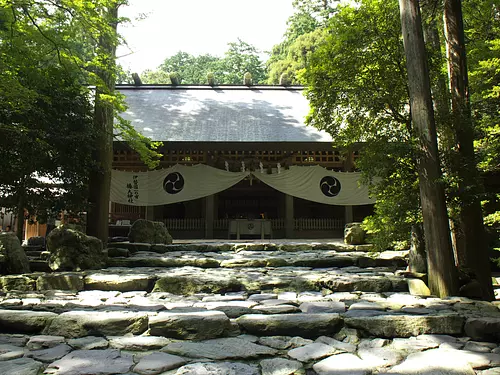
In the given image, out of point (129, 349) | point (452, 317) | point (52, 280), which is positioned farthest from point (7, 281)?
point (452, 317)

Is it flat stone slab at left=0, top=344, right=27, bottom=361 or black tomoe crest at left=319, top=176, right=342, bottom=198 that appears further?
black tomoe crest at left=319, top=176, right=342, bottom=198

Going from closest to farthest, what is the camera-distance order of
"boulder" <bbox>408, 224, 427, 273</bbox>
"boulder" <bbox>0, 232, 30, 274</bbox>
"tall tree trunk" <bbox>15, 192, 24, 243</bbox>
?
"boulder" <bbox>408, 224, 427, 273</bbox>, "boulder" <bbox>0, 232, 30, 274</bbox>, "tall tree trunk" <bbox>15, 192, 24, 243</bbox>

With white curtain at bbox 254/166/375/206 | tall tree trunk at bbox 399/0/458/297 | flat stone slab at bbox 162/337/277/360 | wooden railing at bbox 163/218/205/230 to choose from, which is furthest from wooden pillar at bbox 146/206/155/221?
flat stone slab at bbox 162/337/277/360

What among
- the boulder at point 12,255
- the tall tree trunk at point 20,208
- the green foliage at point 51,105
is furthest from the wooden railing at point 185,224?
the boulder at point 12,255

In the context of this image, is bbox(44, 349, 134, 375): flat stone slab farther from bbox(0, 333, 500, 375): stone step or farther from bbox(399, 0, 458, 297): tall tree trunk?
bbox(399, 0, 458, 297): tall tree trunk

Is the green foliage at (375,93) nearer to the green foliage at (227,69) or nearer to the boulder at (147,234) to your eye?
the boulder at (147,234)

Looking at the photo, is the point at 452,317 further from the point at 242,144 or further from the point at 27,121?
the point at 242,144

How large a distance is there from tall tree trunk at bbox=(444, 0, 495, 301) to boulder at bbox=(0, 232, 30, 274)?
6645mm

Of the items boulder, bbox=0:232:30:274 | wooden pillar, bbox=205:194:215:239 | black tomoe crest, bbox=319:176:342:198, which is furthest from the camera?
wooden pillar, bbox=205:194:215:239

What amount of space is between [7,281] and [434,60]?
711cm

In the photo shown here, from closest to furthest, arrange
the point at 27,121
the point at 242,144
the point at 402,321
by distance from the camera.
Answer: the point at 402,321, the point at 27,121, the point at 242,144

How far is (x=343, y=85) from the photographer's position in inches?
234

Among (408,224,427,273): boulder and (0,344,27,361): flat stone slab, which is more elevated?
(408,224,427,273): boulder

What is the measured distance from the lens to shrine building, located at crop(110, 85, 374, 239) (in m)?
11.9
